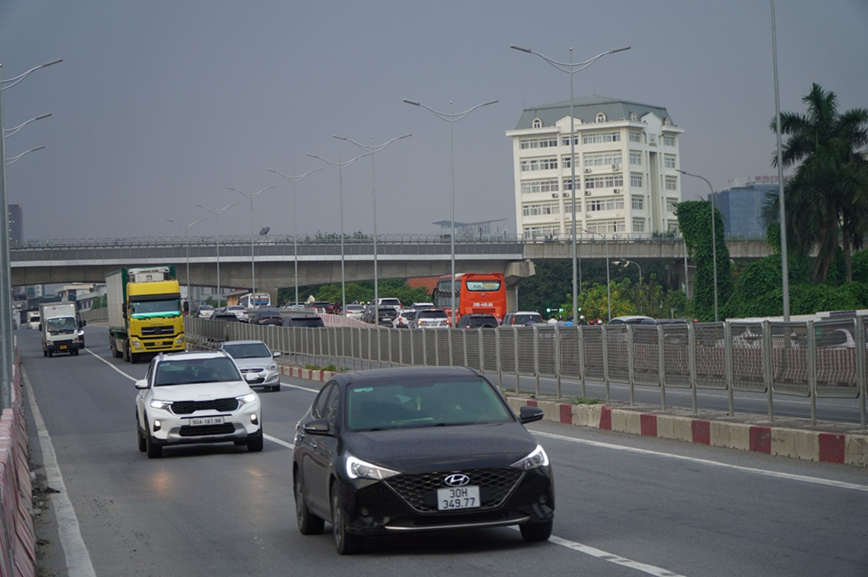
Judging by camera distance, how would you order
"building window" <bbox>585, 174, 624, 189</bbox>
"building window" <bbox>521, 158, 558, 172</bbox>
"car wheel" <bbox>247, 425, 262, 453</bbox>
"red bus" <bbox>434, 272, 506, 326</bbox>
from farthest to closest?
"building window" <bbox>521, 158, 558, 172</bbox> → "building window" <bbox>585, 174, 624, 189</bbox> → "red bus" <bbox>434, 272, 506, 326</bbox> → "car wheel" <bbox>247, 425, 262, 453</bbox>

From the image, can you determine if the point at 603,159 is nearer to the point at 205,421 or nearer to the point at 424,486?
the point at 205,421

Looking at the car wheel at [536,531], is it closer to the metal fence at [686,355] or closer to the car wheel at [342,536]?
the car wheel at [342,536]

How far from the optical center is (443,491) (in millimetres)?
7922

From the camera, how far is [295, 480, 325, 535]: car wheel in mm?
9469

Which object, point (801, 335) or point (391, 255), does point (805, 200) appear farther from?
point (801, 335)

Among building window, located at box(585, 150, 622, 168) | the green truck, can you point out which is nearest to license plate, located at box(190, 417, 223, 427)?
the green truck

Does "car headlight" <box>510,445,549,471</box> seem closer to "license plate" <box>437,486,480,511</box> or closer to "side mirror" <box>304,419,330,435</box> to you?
"license plate" <box>437,486,480,511</box>

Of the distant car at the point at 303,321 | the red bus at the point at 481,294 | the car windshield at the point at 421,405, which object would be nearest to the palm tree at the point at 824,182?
the red bus at the point at 481,294

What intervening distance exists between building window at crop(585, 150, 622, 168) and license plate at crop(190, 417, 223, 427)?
155935 mm

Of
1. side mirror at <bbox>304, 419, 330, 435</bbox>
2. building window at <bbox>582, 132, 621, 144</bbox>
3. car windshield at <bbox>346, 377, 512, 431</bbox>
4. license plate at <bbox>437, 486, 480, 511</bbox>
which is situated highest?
building window at <bbox>582, 132, 621, 144</bbox>

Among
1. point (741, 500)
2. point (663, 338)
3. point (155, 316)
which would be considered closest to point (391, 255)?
point (155, 316)

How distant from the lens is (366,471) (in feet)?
26.3

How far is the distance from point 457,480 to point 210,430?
9572mm

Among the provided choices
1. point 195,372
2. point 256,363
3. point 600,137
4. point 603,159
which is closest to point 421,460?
point 195,372
